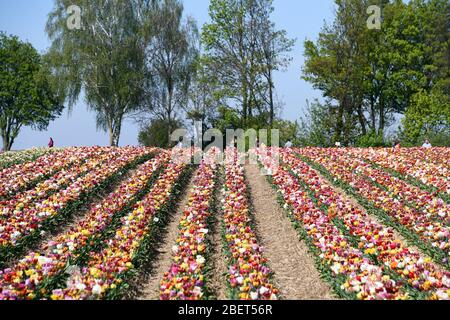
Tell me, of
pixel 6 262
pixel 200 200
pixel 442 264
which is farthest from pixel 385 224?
pixel 6 262

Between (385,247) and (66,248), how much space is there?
619cm

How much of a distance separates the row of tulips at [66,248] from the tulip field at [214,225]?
0.03 metres

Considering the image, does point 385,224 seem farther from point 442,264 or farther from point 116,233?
point 116,233

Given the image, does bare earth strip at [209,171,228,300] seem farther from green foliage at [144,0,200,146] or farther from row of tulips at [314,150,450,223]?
green foliage at [144,0,200,146]

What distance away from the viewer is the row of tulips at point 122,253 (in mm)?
8188

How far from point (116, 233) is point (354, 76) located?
2957cm

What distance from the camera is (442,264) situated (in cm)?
984

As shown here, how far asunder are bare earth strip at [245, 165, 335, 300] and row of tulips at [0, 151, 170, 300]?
3.61 m

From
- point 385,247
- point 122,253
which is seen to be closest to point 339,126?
point 385,247

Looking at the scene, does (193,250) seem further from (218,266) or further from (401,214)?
(401,214)

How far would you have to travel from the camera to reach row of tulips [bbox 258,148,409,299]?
26.7ft

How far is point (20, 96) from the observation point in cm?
5138

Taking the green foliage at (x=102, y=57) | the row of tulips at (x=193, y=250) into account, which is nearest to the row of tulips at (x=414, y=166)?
the row of tulips at (x=193, y=250)

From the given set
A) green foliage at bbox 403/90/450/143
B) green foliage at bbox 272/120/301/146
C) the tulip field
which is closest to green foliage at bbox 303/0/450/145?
green foliage at bbox 403/90/450/143
